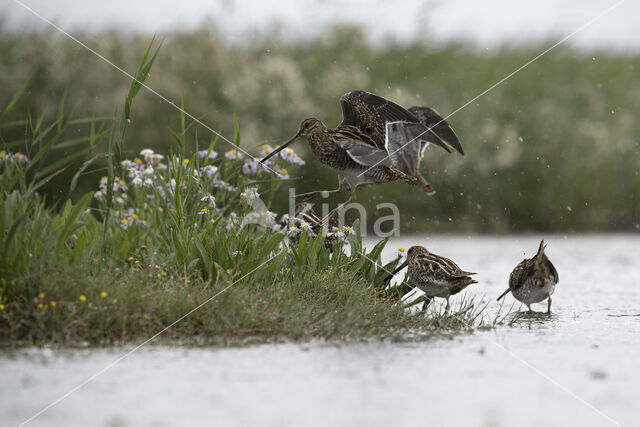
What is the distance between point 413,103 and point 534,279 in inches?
298

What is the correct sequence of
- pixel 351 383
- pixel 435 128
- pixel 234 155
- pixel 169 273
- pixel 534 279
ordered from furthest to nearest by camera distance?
pixel 435 128
pixel 234 155
pixel 534 279
pixel 169 273
pixel 351 383

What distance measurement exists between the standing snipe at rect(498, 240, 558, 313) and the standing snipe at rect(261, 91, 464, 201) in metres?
1.23

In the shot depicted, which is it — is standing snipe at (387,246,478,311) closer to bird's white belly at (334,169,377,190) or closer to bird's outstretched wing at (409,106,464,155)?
bird's white belly at (334,169,377,190)

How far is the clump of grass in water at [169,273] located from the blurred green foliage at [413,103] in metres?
5.26

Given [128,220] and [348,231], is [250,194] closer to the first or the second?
[348,231]

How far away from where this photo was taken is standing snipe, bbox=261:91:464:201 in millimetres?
7727

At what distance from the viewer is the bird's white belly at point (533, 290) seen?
24.1 ft

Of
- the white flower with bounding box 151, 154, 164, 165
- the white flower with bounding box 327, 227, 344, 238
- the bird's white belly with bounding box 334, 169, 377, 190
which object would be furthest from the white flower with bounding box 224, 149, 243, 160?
the white flower with bounding box 327, 227, 344, 238

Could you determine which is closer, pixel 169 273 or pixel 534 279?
pixel 169 273

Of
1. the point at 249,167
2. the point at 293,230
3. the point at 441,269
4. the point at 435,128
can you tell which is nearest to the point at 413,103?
the point at 435,128

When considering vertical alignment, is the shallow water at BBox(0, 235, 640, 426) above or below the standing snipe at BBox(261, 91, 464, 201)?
below

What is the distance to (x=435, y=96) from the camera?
15180mm

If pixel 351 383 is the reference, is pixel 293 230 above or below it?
above

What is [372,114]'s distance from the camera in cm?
804
